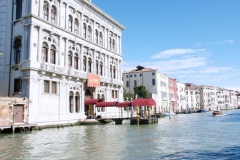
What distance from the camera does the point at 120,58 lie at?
4106cm

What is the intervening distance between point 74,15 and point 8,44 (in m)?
8.71

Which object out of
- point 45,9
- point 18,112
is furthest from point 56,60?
point 18,112

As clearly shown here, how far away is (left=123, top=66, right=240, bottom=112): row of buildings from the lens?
192 ft

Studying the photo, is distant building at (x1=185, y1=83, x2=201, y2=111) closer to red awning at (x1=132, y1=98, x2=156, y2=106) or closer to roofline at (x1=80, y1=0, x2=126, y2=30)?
roofline at (x1=80, y1=0, x2=126, y2=30)

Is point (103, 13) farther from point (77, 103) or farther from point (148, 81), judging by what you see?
point (148, 81)

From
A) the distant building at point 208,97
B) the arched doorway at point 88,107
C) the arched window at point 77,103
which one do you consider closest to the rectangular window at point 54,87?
the arched window at point 77,103

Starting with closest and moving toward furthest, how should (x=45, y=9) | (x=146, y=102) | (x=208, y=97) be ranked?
(x=45, y=9)
(x=146, y=102)
(x=208, y=97)

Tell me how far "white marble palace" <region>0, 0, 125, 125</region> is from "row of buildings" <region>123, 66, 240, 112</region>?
73.1ft

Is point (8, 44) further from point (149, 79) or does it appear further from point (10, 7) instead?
point (149, 79)

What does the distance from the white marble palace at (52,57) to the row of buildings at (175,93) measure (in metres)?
22.3

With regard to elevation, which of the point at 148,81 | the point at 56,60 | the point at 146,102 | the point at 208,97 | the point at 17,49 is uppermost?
the point at 17,49

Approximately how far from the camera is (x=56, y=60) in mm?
27203

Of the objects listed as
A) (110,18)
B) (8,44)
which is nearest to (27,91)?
(8,44)

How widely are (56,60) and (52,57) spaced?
52 centimetres
